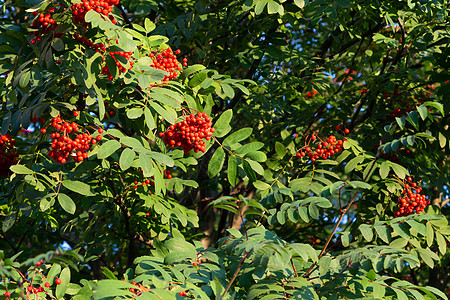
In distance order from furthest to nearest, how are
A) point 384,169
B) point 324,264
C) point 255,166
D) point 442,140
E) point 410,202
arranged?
1. point 442,140
2. point 410,202
3. point 384,169
4. point 255,166
5. point 324,264

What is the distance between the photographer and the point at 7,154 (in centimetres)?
293

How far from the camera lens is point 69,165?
2773mm

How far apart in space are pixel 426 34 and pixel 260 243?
2549 mm

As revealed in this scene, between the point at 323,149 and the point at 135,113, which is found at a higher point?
the point at 135,113

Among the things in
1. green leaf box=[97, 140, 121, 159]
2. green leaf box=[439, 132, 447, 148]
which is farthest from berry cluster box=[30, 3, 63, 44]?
green leaf box=[439, 132, 447, 148]

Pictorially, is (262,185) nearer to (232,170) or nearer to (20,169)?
(232,170)

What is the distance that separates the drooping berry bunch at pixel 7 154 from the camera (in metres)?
2.90

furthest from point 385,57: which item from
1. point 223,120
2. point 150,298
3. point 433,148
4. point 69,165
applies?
point 150,298

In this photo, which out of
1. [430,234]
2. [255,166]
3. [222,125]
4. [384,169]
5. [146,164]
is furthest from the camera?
[384,169]

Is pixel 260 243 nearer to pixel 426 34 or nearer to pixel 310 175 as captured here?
pixel 310 175

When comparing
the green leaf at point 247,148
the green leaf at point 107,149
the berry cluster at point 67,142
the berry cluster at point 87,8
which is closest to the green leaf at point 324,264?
the green leaf at point 247,148

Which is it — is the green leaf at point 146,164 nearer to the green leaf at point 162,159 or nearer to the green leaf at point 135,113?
the green leaf at point 162,159

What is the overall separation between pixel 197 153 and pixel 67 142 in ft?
Result: 2.47

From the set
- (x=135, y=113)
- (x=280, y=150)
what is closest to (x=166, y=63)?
(x=135, y=113)
